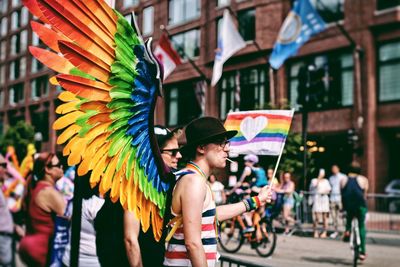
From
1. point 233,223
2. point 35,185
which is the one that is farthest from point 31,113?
point 35,185

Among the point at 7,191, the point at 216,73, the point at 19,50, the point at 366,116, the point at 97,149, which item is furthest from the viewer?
the point at 19,50

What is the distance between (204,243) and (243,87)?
77.5ft

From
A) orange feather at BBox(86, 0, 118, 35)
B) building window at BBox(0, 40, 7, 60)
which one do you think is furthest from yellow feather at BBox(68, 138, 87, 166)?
building window at BBox(0, 40, 7, 60)

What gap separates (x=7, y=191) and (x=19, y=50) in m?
43.4

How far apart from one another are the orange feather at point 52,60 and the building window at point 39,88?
49022 mm

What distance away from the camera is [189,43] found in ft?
103

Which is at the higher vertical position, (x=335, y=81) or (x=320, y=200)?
(x=335, y=81)

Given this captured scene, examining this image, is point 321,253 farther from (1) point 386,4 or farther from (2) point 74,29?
(1) point 386,4

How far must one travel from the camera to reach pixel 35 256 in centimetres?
486

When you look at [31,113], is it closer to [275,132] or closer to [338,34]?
[338,34]

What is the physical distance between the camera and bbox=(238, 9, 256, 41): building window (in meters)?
28.5

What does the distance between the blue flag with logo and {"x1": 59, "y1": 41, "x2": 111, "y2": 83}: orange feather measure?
1706cm

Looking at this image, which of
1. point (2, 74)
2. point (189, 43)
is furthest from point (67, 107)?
point (2, 74)

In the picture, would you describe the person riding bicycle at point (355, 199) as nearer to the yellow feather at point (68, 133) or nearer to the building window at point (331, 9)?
the yellow feather at point (68, 133)
